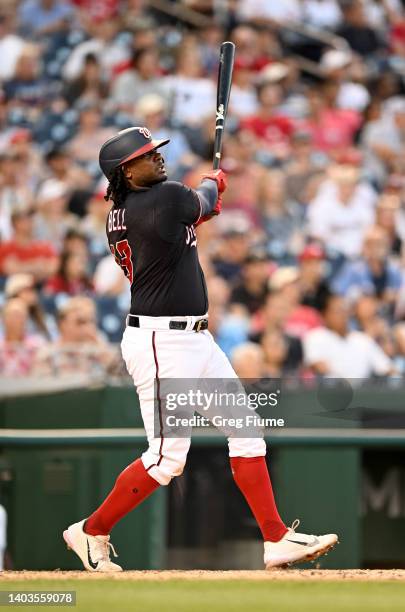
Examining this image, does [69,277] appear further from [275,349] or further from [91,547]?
[91,547]

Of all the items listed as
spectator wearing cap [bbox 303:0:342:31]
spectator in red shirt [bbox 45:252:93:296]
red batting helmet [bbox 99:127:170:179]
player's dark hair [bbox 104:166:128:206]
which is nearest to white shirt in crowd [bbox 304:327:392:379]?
spectator in red shirt [bbox 45:252:93:296]

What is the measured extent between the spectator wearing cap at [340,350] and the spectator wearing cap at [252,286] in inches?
21.4

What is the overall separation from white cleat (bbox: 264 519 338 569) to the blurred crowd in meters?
2.31

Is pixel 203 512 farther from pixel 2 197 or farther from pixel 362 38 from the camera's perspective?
pixel 362 38

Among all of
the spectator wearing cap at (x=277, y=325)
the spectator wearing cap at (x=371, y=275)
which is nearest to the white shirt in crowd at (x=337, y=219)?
the spectator wearing cap at (x=371, y=275)

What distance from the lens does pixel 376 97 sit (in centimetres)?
1360

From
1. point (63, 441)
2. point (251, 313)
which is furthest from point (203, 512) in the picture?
point (251, 313)

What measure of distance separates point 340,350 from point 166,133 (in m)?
3.45

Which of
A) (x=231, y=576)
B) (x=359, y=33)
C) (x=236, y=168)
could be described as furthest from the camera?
(x=359, y=33)

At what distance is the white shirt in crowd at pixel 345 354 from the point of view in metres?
9.20

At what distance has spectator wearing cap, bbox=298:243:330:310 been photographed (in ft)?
32.8

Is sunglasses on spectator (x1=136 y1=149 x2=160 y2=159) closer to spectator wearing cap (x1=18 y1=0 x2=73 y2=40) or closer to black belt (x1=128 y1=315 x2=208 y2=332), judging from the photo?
black belt (x1=128 y1=315 x2=208 y2=332)

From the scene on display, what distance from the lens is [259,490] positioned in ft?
18.4

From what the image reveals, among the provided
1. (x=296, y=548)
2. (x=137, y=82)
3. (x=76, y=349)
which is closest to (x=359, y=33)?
(x=137, y=82)
